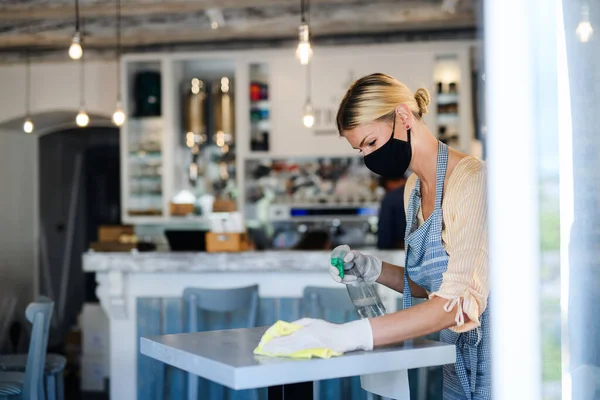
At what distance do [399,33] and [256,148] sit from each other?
175cm

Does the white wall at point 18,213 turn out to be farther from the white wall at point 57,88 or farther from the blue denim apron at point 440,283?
the blue denim apron at point 440,283

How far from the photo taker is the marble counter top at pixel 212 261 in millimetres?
4203

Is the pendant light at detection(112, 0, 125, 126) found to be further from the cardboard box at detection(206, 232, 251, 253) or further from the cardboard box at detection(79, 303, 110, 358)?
the cardboard box at detection(79, 303, 110, 358)

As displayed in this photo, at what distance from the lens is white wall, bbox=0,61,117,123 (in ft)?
24.6

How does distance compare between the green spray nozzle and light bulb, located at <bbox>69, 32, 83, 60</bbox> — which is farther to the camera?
light bulb, located at <bbox>69, 32, 83, 60</bbox>

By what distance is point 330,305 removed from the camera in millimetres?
3678

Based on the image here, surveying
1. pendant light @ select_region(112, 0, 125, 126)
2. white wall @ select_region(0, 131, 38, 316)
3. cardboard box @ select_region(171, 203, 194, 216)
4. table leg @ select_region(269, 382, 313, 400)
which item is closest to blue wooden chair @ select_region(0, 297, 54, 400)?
table leg @ select_region(269, 382, 313, 400)

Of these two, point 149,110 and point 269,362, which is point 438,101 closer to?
point 149,110

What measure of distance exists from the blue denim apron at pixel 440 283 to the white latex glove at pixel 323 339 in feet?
1.65

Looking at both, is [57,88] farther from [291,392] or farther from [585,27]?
[585,27]

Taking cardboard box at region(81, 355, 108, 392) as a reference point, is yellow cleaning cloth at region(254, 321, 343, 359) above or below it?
above

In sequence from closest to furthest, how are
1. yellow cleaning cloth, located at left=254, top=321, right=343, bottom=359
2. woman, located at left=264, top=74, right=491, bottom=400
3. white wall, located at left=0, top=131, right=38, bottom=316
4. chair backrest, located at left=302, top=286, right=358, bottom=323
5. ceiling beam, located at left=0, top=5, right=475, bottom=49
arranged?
yellow cleaning cloth, located at left=254, top=321, right=343, bottom=359
woman, located at left=264, top=74, right=491, bottom=400
chair backrest, located at left=302, top=286, right=358, bottom=323
ceiling beam, located at left=0, top=5, right=475, bottom=49
white wall, located at left=0, top=131, right=38, bottom=316

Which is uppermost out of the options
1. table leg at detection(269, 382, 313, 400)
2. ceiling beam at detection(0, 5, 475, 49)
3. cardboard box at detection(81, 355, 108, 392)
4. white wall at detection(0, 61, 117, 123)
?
ceiling beam at detection(0, 5, 475, 49)

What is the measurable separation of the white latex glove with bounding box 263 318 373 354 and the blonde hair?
2.30ft
